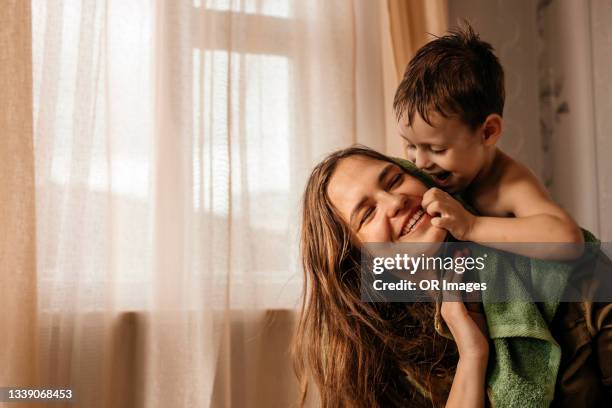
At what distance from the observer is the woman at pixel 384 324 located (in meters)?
0.88

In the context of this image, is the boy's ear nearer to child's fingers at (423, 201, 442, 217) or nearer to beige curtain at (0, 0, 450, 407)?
child's fingers at (423, 201, 442, 217)

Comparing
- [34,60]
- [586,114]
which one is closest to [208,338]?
[34,60]

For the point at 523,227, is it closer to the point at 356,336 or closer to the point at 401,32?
the point at 356,336

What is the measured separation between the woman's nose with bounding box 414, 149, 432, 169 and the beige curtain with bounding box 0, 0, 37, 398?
887 millimetres

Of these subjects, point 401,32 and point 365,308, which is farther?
point 401,32

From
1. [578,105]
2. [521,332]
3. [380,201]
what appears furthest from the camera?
[578,105]

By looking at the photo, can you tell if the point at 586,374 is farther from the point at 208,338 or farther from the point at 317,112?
the point at 317,112

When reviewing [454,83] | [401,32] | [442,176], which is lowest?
[442,176]

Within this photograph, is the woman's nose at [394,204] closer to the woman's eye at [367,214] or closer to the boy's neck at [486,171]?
the woman's eye at [367,214]

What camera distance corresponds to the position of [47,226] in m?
1.35

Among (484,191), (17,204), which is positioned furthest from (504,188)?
(17,204)

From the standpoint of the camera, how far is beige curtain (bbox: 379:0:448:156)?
5.62 ft

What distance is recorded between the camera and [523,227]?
0.90 meters

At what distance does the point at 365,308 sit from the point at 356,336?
53mm
